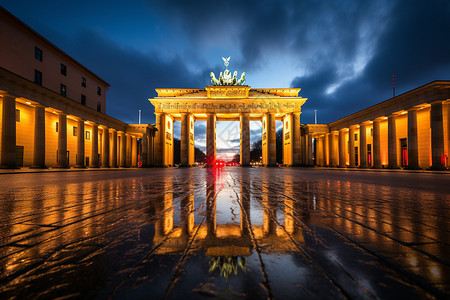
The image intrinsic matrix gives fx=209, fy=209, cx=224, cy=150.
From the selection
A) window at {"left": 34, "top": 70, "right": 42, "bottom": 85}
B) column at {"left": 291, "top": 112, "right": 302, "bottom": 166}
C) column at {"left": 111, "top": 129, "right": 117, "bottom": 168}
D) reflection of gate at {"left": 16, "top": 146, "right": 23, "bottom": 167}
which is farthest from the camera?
column at {"left": 291, "top": 112, "right": 302, "bottom": 166}

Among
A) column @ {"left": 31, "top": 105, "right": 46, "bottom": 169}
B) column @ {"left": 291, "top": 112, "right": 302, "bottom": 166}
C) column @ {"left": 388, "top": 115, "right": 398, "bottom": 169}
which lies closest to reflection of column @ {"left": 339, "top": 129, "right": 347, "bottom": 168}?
column @ {"left": 291, "top": 112, "right": 302, "bottom": 166}

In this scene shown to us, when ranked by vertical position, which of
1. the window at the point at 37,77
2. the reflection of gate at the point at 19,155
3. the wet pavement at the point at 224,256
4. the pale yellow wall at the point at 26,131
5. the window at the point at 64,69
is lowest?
the wet pavement at the point at 224,256

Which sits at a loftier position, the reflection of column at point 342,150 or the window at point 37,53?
the window at point 37,53

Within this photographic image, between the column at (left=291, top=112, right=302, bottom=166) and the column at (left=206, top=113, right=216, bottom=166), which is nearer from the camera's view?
the column at (left=291, top=112, right=302, bottom=166)

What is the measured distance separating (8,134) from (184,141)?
78.0ft

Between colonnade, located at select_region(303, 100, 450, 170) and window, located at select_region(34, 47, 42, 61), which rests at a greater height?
window, located at select_region(34, 47, 42, 61)

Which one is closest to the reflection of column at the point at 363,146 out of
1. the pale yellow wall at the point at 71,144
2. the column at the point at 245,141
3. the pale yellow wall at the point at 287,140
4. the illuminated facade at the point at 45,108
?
the pale yellow wall at the point at 287,140

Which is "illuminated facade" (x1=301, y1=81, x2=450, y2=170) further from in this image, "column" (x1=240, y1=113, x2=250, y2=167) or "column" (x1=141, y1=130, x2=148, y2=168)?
"column" (x1=141, y1=130, x2=148, y2=168)

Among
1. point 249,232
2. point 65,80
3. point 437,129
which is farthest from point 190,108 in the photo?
point 249,232

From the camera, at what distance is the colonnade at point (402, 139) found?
796 inches

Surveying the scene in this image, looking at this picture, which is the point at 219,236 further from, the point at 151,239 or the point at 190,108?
the point at 190,108

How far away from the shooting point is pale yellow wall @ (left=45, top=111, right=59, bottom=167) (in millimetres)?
26672

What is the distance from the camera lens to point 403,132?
28.9 metres

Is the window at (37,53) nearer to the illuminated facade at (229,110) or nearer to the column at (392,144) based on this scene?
the illuminated facade at (229,110)
